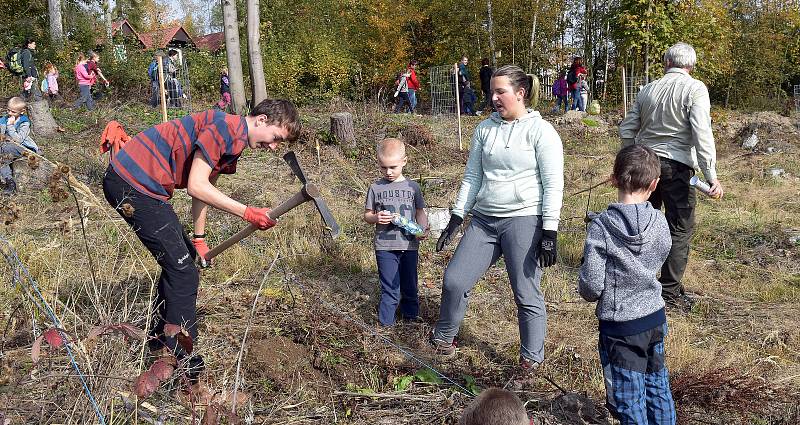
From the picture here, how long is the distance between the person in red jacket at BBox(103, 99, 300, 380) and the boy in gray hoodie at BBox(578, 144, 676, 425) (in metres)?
1.61

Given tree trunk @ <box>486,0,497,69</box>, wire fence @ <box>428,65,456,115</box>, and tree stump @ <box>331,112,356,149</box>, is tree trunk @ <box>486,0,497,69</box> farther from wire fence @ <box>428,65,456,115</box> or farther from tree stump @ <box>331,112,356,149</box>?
tree stump @ <box>331,112,356,149</box>

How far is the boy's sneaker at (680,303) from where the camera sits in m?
4.79

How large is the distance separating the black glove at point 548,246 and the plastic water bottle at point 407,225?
1080 mm

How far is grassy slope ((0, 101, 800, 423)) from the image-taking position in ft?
10.4

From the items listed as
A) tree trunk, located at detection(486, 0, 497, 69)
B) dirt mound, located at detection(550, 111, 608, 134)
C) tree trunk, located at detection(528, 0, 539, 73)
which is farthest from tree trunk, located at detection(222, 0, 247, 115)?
tree trunk, located at detection(528, 0, 539, 73)

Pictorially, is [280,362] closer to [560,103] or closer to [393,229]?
[393,229]

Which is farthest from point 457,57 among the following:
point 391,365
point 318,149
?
point 391,365

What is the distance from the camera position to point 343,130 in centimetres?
1093

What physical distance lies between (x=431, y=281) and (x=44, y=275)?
295cm

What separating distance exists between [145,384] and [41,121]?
10187 mm

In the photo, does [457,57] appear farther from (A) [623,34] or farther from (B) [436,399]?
(B) [436,399]

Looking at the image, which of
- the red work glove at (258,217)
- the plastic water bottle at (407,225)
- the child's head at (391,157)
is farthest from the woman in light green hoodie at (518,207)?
the red work glove at (258,217)

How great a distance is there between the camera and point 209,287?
480 centimetres

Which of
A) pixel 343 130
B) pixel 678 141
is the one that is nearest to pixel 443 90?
pixel 343 130
